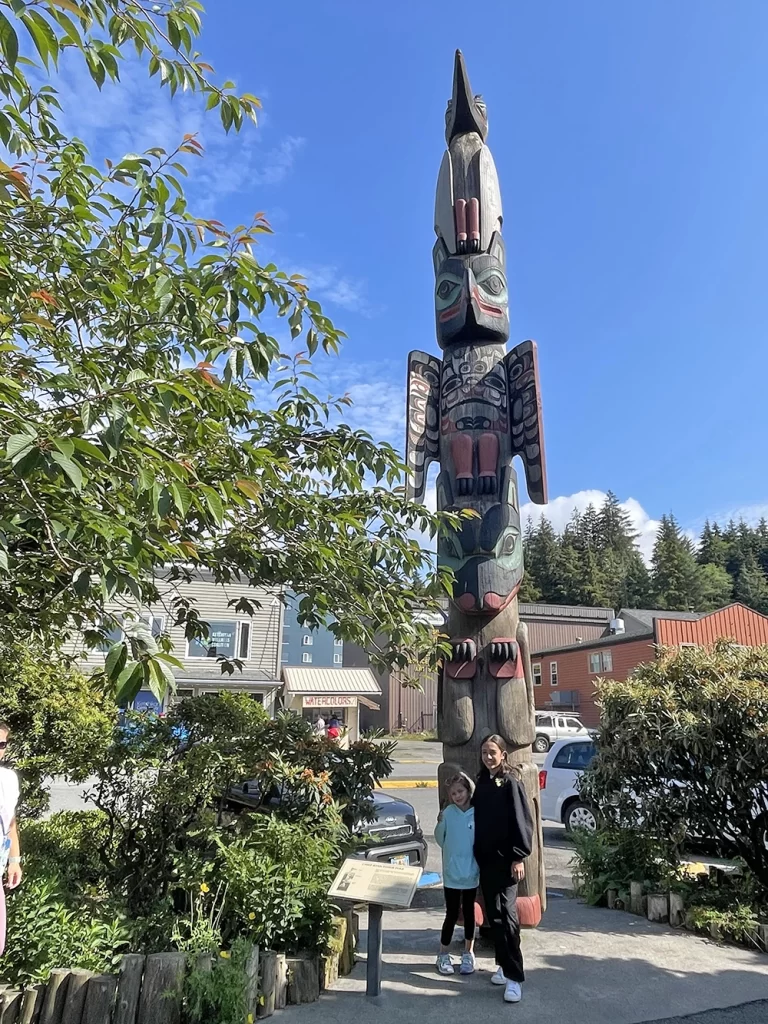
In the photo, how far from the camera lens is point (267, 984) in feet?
13.4

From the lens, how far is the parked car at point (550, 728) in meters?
23.8

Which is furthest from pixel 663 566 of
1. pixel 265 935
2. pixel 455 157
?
pixel 265 935

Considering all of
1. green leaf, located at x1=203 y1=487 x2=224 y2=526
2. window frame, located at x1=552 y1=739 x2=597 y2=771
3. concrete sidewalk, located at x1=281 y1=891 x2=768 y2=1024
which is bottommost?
concrete sidewalk, located at x1=281 y1=891 x2=768 y2=1024

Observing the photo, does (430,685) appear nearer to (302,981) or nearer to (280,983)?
(302,981)

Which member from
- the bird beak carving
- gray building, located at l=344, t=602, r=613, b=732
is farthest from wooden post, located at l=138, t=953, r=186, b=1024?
gray building, located at l=344, t=602, r=613, b=732

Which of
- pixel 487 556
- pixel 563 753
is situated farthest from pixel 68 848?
pixel 563 753

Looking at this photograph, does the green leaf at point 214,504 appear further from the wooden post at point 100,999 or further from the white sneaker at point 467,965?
the white sneaker at point 467,965

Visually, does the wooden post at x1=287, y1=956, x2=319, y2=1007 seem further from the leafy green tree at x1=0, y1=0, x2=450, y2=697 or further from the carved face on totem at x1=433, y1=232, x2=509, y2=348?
the carved face on totem at x1=433, y1=232, x2=509, y2=348

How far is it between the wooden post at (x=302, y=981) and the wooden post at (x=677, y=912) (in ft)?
11.1

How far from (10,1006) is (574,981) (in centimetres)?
341

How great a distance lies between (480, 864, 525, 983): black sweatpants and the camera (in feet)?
14.5

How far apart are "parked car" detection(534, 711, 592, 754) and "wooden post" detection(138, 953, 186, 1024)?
21275 mm

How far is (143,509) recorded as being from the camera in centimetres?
296

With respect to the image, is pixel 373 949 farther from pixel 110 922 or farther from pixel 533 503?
pixel 533 503
